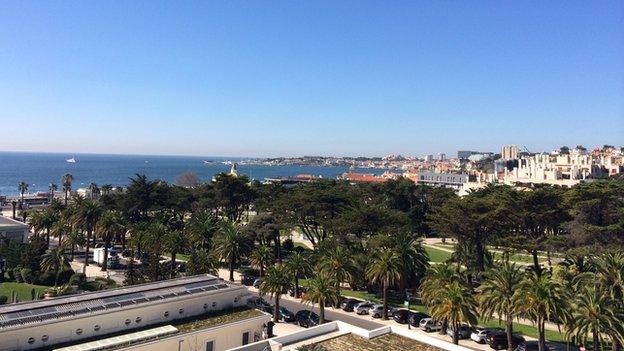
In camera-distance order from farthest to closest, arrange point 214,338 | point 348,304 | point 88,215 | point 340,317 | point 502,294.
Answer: point 88,215
point 348,304
point 340,317
point 502,294
point 214,338

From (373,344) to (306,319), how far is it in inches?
569

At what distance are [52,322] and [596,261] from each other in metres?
33.2

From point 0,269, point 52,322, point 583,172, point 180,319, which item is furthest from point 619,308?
point 583,172

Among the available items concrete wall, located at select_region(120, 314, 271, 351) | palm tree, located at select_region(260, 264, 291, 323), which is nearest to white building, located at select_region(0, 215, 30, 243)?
palm tree, located at select_region(260, 264, 291, 323)

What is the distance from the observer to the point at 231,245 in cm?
4881

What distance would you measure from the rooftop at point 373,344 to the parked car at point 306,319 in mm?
12723

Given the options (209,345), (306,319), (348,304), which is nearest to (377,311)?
(348,304)

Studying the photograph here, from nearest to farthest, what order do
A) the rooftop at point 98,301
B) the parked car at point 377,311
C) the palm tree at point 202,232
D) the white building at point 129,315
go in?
the white building at point 129,315
the rooftop at point 98,301
the parked car at point 377,311
the palm tree at point 202,232

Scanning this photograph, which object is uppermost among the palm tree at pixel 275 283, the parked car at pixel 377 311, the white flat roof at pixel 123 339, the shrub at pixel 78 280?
the white flat roof at pixel 123 339

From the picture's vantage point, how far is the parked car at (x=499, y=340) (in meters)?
32.8

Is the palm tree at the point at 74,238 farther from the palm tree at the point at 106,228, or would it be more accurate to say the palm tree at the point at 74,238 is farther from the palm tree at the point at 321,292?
the palm tree at the point at 321,292

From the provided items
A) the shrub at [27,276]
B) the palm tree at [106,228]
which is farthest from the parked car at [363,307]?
the shrub at [27,276]

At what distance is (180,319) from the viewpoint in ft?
92.8

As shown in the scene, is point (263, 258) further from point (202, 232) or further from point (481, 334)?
point (481, 334)
